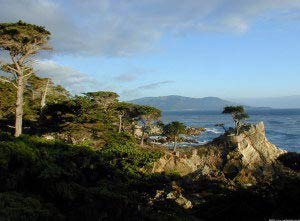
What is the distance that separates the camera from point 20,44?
23.8 meters

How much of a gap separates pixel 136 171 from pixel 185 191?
5.82 meters

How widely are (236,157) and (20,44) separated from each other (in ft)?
61.3

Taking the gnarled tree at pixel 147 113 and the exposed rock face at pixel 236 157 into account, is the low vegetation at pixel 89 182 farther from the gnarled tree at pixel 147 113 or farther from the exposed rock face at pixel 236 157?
the gnarled tree at pixel 147 113

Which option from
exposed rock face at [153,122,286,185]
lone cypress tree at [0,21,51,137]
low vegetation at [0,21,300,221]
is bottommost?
exposed rock face at [153,122,286,185]

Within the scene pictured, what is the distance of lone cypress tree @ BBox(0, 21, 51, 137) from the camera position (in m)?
23.1

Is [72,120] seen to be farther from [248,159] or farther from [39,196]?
[39,196]

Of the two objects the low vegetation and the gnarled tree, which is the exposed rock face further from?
the gnarled tree

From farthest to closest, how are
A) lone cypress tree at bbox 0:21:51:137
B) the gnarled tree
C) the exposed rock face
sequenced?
the gnarled tree, the exposed rock face, lone cypress tree at bbox 0:21:51:137

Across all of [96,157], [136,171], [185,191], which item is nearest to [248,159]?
[136,171]

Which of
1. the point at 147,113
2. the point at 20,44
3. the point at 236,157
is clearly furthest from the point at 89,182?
the point at 147,113

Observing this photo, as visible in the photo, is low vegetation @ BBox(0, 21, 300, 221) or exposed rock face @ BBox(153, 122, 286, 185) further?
exposed rock face @ BBox(153, 122, 286, 185)

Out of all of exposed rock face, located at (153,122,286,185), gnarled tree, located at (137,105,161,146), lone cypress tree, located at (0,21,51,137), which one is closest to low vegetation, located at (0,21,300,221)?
lone cypress tree, located at (0,21,51,137)

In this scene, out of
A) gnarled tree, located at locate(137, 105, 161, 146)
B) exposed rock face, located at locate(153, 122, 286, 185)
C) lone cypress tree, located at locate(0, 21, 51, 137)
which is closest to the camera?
lone cypress tree, located at locate(0, 21, 51, 137)

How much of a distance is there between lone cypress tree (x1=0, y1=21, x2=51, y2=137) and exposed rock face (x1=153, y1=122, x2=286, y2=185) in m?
10.4
